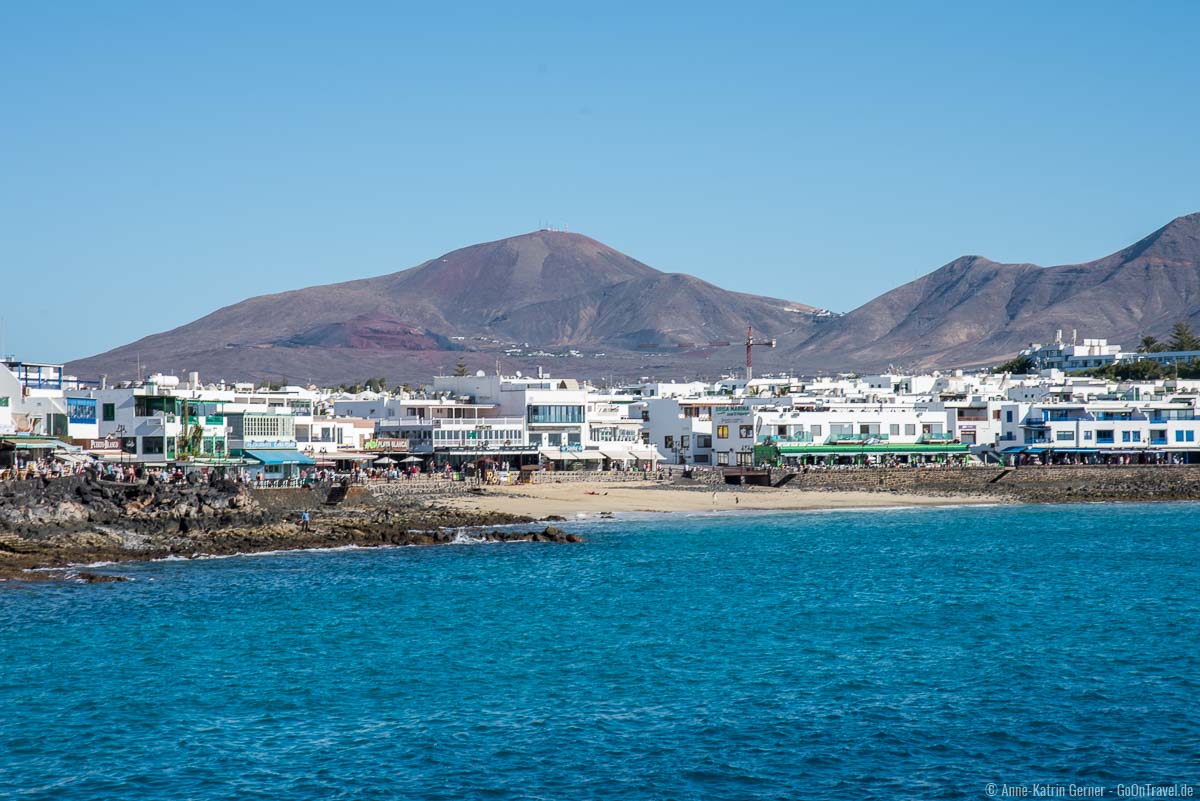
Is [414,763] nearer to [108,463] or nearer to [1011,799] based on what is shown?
[1011,799]

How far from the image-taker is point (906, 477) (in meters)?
79.2

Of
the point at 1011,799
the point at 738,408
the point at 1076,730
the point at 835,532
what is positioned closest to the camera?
the point at 1011,799

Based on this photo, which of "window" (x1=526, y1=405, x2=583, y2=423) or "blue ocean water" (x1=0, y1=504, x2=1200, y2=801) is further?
"window" (x1=526, y1=405, x2=583, y2=423)

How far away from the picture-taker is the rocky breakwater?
42.5 m

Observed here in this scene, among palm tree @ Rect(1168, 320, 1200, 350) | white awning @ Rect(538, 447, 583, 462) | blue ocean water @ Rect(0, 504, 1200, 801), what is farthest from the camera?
palm tree @ Rect(1168, 320, 1200, 350)

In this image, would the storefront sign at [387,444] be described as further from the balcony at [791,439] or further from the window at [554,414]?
the balcony at [791,439]

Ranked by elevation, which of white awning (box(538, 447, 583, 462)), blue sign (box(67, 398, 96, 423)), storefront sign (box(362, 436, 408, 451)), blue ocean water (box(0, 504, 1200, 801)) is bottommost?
blue ocean water (box(0, 504, 1200, 801))

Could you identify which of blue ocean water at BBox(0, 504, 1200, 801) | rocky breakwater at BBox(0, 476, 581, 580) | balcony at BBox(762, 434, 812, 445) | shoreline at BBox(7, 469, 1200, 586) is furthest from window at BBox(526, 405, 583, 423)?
blue ocean water at BBox(0, 504, 1200, 801)

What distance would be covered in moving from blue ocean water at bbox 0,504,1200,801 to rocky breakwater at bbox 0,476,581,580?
240 cm

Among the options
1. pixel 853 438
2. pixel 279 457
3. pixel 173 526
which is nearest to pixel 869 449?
pixel 853 438

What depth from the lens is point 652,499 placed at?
6844 cm

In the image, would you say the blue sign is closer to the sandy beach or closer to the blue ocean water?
the sandy beach

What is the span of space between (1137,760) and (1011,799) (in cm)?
290

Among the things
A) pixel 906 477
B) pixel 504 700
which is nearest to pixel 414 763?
pixel 504 700
